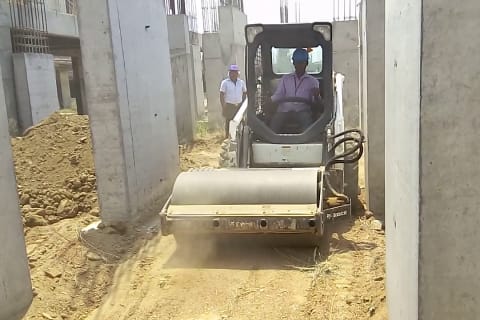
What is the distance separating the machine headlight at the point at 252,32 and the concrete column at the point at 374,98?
1444mm

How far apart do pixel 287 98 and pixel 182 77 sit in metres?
6.55

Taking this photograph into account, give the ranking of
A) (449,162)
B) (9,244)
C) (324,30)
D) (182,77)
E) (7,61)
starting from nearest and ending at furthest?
(449,162) < (9,244) < (324,30) < (7,61) < (182,77)

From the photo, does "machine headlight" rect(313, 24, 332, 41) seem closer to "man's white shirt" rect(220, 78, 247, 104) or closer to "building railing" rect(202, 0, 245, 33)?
"man's white shirt" rect(220, 78, 247, 104)

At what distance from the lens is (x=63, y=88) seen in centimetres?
2428

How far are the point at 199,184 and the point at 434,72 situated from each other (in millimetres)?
3681

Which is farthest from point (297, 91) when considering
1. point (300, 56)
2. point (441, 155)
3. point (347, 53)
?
point (347, 53)

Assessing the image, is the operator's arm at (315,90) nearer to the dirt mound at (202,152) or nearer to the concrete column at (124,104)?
the concrete column at (124,104)

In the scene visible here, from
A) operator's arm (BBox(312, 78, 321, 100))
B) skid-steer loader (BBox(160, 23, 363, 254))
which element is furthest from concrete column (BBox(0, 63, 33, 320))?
operator's arm (BBox(312, 78, 321, 100))

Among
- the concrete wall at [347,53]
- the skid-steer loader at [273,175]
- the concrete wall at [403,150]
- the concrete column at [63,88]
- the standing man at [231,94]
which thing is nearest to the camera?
the concrete wall at [403,150]

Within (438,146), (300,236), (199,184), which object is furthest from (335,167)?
(438,146)

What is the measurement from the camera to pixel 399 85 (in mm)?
2760

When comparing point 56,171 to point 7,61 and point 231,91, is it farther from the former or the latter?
point 7,61

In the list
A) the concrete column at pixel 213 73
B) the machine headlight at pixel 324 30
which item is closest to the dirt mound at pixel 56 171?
the machine headlight at pixel 324 30

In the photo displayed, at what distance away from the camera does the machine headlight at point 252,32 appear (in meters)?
7.05
